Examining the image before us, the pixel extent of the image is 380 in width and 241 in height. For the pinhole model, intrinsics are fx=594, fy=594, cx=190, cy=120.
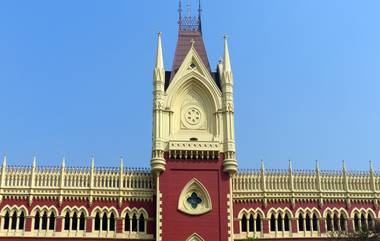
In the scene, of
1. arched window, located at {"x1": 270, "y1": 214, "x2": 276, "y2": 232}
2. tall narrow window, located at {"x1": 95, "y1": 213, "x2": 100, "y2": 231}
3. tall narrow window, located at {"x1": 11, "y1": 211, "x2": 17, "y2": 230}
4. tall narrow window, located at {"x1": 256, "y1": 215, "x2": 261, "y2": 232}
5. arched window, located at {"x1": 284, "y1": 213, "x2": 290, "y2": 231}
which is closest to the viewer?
tall narrow window, located at {"x1": 11, "y1": 211, "x2": 17, "y2": 230}

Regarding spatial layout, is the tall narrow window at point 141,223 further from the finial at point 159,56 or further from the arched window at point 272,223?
the finial at point 159,56

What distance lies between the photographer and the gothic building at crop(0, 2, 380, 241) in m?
40.3

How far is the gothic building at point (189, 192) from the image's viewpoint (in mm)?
40344

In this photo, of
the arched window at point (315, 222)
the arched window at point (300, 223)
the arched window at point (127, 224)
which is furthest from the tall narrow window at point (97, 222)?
the arched window at point (315, 222)

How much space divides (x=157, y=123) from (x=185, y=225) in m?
7.40

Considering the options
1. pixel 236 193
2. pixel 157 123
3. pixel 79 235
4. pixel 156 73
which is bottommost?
pixel 79 235

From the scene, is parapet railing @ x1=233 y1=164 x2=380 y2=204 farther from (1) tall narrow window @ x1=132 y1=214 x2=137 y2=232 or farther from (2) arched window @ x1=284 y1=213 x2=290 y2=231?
(1) tall narrow window @ x1=132 y1=214 x2=137 y2=232

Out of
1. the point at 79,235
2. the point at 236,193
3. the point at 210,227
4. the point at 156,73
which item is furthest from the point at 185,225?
the point at 156,73

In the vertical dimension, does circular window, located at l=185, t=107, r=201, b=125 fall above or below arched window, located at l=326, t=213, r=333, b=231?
above

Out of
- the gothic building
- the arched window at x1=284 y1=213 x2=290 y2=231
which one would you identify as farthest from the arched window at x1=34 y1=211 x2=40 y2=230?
the arched window at x1=284 y1=213 x2=290 y2=231

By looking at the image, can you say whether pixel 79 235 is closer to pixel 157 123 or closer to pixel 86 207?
pixel 86 207

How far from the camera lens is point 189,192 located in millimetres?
41125

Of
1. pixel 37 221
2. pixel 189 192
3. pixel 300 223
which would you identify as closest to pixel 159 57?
Result: pixel 189 192

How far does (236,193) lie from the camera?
42250 mm
